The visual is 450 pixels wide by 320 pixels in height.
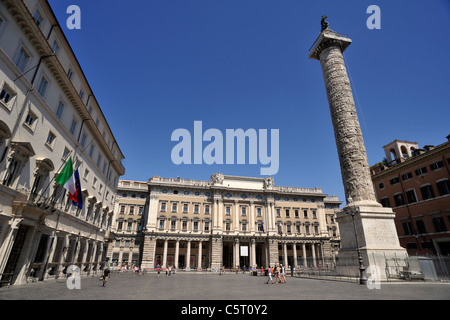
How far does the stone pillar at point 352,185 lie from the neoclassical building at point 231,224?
32.3 meters

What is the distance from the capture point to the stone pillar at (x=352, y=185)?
651 inches

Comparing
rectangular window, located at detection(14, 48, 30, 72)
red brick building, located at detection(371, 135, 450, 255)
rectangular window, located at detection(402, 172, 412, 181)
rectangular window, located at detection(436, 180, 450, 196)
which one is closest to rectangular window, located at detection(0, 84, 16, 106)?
rectangular window, located at detection(14, 48, 30, 72)

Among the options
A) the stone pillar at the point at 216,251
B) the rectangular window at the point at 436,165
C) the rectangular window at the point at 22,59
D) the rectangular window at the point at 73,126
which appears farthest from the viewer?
the stone pillar at the point at 216,251

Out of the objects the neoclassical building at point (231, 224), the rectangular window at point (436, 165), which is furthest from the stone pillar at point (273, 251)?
the rectangular window at point (436, 165)

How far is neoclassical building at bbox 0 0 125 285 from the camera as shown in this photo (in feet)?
38.6

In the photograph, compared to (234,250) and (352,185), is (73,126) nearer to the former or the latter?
(352,185)

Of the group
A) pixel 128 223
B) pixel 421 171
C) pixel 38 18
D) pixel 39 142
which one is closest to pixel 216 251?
pixel 128 223

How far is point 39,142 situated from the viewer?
1468 cm

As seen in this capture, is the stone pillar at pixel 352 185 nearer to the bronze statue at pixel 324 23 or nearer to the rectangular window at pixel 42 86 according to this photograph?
the bronze statue at pixel 324 23

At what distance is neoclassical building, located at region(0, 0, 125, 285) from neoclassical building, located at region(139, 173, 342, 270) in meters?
25.7

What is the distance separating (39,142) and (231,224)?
41859 mm

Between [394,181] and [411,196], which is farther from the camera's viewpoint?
[394,181]
